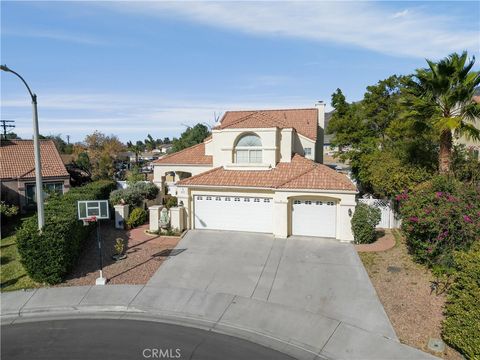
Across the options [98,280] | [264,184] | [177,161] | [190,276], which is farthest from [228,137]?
[98,280]

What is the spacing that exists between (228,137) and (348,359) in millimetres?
14662

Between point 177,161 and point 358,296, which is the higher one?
point 177,161

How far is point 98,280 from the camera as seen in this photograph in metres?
13.9

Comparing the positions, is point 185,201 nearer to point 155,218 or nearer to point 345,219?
point 155,218

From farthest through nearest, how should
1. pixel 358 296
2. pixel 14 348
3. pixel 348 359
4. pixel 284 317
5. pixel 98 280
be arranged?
1. pixel 98 280
2. pixel 358 296
3. pixel 284 317
4. pixel 14 348
5. pixel 348 359

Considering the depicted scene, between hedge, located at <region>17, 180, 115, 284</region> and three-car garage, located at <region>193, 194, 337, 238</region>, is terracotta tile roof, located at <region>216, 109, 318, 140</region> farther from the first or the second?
hedge, located at <region>17, 180, 115, 284</region>

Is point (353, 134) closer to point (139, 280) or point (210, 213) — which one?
point (210, 213)

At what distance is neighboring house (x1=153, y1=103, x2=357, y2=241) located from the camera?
18.3m

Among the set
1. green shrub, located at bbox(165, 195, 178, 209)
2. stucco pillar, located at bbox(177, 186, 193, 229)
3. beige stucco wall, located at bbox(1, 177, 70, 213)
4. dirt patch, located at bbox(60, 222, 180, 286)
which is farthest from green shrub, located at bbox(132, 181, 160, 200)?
beige stucco wall, located at bbox(1, 177, 70, 213)

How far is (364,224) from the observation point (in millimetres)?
17594

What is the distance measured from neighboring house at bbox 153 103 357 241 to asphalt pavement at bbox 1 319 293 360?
9.19m

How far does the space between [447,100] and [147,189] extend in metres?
18.3

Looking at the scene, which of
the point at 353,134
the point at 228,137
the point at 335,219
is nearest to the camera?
the point at 335,219

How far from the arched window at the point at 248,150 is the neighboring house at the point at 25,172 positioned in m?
15.1
